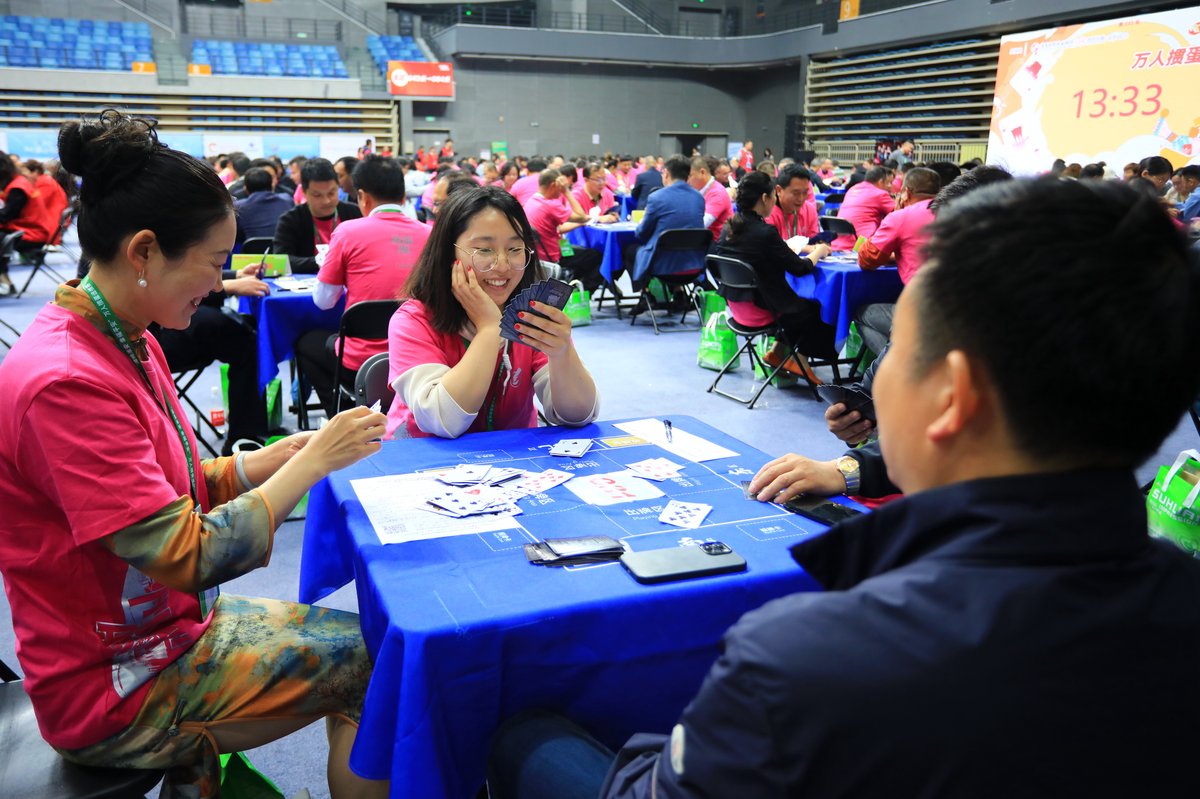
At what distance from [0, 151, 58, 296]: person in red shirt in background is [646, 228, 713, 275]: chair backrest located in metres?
5.86

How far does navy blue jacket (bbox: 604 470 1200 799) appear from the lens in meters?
0.59

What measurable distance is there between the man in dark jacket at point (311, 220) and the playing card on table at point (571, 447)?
3283mm

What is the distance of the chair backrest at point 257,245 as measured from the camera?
521 centimetres

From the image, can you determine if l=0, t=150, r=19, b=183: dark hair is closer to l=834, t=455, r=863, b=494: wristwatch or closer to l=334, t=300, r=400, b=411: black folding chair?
l=334, t=300, r=400, b=411: black folding chair

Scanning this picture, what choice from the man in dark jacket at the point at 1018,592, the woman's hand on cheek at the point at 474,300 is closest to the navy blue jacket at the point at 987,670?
the man in dark jacket at the point at 1018,592

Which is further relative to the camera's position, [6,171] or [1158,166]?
[1158,166]

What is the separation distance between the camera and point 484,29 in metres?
19.9

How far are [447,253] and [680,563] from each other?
1.20 meters

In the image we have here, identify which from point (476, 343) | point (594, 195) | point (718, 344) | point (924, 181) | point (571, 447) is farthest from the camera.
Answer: point (594, 195)

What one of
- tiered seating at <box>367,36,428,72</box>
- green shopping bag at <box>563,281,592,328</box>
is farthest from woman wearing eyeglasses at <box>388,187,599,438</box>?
tiered seating at <box>367,36,428,72</box>

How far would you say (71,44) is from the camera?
1750 centimetres

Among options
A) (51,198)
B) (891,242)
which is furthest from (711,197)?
(51,198)

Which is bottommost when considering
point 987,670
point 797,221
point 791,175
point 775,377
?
point 775,377

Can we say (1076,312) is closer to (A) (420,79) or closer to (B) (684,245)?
(B) (684,245)
